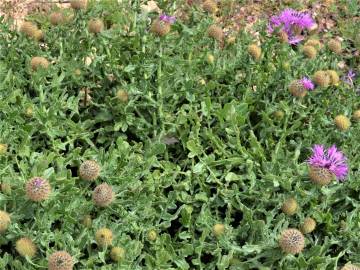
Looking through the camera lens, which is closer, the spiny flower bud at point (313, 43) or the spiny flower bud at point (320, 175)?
the spiny flower bud at point (320, 175)

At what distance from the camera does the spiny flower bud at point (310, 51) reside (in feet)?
11.5

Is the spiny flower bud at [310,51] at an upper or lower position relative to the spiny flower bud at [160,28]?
lower

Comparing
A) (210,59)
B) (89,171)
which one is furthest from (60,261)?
(210,59)

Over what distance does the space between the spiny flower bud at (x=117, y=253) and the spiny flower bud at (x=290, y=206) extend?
725 millimetres

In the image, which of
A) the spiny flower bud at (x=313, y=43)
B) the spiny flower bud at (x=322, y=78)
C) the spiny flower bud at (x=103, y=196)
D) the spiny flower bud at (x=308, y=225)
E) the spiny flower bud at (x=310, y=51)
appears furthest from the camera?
the spiny flower bud at (x=313, y=43)

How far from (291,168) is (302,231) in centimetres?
33

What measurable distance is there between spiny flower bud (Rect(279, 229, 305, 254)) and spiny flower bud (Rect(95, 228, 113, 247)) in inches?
26.8

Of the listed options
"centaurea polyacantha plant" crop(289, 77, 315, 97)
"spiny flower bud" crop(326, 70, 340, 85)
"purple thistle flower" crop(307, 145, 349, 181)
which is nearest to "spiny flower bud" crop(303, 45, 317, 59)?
"spiny flower bud" crop(326, 70, 340, 85)

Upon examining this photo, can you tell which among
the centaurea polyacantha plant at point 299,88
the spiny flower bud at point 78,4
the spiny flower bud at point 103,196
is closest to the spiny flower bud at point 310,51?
the centaurea polyacantha plant at point 299,88

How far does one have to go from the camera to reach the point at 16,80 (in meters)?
3.22

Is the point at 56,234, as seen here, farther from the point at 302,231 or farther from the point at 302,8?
the point at 302,8

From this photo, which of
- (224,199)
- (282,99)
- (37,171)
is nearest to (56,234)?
(37,171)

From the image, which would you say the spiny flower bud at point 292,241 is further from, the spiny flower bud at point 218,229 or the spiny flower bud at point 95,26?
the spiny flower bud at point 95,26

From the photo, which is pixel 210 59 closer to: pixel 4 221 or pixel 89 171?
pixel 89 171
